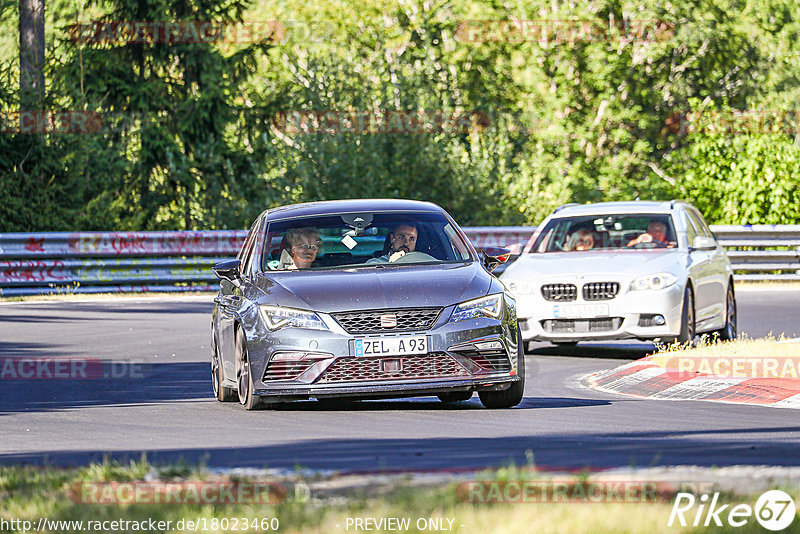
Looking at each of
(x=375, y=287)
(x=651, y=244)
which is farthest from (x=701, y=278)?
(x=375, y=287)

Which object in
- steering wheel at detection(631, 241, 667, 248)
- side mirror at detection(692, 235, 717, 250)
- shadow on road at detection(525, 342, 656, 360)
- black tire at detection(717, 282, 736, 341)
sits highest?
side mirror at detection(692, 235, 717, 250)

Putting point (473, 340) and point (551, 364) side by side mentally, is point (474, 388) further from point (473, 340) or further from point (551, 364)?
point (551, 364)

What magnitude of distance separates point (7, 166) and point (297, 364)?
22054mm

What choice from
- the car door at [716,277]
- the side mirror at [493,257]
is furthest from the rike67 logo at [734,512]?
the car door at [716,277]

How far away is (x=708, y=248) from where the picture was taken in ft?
56.2

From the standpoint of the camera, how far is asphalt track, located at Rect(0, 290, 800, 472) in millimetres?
8320

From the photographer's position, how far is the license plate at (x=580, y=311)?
53.7 ft

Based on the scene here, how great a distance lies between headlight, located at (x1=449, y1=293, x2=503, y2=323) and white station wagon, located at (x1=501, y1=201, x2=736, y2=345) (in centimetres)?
532

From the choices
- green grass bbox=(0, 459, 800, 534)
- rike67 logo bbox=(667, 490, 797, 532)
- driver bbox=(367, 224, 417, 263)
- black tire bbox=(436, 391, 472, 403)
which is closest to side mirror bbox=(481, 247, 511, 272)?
driver bbox=(367, 224, 417, 263)

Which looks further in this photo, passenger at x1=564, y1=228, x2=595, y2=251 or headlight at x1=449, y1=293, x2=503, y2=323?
passenger at x1=564, y1=228, x2=595, y2=251

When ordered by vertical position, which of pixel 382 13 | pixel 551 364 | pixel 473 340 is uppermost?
pixel 382 13

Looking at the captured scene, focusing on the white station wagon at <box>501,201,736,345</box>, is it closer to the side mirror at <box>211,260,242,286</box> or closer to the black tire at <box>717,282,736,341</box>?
the black tire at <box>717,282,736,341</box>

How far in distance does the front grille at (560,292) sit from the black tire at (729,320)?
2.37m

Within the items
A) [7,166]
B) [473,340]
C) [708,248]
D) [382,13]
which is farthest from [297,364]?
[382,13]
